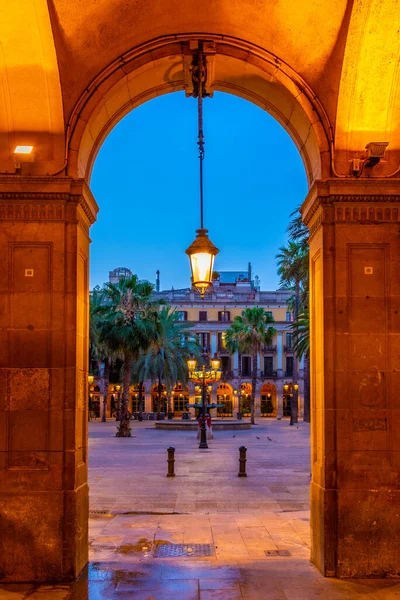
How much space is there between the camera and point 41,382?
7973 millimetres

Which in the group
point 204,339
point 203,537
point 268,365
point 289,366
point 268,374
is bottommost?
point 203,537

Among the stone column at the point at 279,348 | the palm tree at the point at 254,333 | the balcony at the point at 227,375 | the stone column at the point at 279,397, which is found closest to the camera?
the palm tree at the point at 254,333

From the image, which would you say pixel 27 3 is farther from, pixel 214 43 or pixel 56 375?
pixel 56 375

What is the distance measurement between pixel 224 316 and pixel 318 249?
240 ft

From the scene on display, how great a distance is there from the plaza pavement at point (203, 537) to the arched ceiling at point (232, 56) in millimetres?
4977

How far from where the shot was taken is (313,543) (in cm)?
849

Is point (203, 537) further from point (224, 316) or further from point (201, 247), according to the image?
point (224, 316)

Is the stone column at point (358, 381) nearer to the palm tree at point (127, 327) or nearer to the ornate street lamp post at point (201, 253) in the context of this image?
the ornate street lamp post at point (201, 253)

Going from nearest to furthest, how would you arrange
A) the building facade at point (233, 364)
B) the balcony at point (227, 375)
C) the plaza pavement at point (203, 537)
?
the plaza pavement at point (203, 537) → the building facade at point (233, 364) → the balcony at point (227, 375)

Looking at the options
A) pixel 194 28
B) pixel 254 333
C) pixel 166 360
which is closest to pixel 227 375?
pixel 254 333

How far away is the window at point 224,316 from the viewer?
267 ft

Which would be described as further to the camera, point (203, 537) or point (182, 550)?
point (203, 537)

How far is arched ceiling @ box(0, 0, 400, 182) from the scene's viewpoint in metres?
7.92

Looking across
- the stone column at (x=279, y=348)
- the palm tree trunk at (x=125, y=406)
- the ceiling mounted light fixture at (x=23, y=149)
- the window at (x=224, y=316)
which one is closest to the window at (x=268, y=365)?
the stone column at (x=279, y=348)
